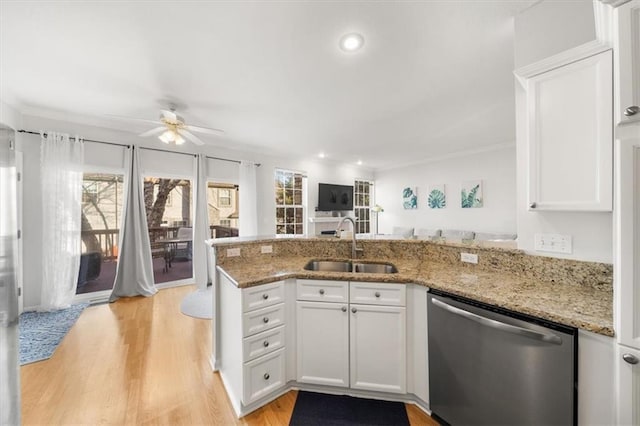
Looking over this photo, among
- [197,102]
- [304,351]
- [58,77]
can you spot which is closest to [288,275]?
[304,351]

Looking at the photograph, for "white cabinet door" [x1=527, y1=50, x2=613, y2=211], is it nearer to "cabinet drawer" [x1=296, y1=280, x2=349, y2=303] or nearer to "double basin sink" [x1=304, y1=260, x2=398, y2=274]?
"double basin sink" [x1=304, y1=260, x2=398, y2=274]

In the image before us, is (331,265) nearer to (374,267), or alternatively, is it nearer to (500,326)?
(374,267)

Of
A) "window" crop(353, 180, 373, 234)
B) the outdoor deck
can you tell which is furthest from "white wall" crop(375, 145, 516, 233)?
the outdoor deck

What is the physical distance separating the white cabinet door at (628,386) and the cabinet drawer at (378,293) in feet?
Answer: 3.03

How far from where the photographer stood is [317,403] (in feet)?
5.75

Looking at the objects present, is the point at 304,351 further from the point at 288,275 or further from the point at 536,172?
the point at 536,172

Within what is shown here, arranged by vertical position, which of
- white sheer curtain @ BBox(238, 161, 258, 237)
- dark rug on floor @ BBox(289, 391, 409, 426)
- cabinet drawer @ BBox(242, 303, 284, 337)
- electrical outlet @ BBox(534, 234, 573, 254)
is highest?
white sheer curtain @ BBox(238, 161, 258, 237)

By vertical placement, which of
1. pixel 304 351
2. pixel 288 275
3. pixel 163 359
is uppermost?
pixel 288 275

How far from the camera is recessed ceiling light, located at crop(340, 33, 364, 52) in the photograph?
1.87 meters

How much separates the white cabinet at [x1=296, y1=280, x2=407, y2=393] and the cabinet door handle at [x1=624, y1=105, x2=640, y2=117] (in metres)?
1.27

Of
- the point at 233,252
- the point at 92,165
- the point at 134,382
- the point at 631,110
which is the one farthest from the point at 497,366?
the point at 92,165

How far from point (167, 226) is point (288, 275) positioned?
3741mm

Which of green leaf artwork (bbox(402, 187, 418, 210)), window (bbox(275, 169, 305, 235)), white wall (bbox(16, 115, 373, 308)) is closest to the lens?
white wall (bbox(16, 115, 373, 308))

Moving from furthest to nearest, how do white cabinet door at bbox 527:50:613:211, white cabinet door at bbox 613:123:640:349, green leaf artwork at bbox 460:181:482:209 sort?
green leaf artwork at bbox 460:181:482:209 → white cabinet door at bbox 527:50:613:211 → white cabinet door at bbox 613:123:640:349
